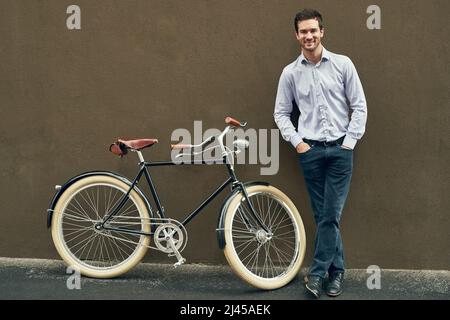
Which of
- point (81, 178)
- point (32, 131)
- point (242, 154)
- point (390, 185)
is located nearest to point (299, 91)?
point (242, 154)

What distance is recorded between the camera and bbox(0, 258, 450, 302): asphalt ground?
4516mm

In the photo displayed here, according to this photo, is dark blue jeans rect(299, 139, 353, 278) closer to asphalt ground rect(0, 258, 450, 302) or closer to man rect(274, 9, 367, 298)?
man rect(274, 9, 367, 298)

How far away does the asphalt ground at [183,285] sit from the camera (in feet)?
14.8

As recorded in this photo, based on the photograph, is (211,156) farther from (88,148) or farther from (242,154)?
(88,148)

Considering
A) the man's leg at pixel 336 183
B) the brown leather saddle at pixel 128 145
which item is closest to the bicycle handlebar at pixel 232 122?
the brown leather saddle at pixel 128 145

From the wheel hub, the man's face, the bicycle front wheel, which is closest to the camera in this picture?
the man's face

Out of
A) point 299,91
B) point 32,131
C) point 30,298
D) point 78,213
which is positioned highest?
point 299,91

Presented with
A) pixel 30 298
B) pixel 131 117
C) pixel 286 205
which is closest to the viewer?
pixel 30 298

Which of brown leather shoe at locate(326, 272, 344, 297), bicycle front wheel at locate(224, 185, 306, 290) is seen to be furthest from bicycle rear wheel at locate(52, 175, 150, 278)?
brown leather shoe at locate(326, 272, 344, 297)

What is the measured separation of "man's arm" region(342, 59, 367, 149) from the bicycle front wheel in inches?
29.0

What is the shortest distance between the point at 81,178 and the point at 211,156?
1101mm

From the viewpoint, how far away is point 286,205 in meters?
4.79

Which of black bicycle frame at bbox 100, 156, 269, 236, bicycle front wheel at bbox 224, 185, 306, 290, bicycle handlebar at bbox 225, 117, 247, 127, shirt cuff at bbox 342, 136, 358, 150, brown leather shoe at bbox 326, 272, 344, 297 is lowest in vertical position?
brown leather shoe at bbox 326, 272, 344, 297

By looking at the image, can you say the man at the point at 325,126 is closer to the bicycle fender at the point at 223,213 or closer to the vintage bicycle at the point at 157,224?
the vintage bicycle at the point at 157,224
